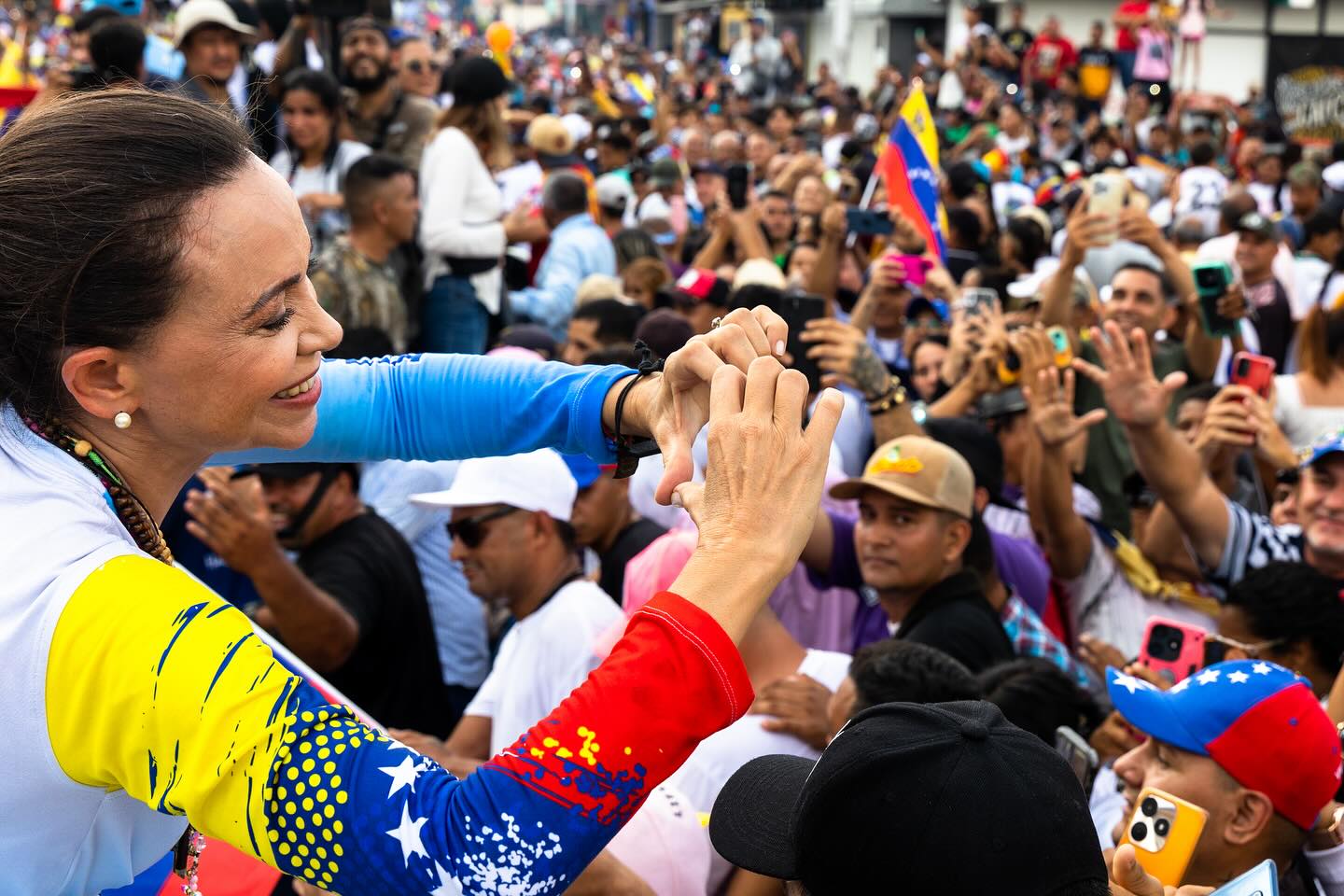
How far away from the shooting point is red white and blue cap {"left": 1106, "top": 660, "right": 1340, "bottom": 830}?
2.42 metres

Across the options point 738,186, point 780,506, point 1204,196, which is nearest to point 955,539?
point 780,506

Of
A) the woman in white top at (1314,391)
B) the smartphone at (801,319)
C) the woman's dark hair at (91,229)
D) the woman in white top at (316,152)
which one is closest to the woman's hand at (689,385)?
the woman's dark hair at (91,229)

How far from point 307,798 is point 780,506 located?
20.7 inches

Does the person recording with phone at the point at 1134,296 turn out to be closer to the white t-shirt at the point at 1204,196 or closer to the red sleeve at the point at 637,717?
the white t-shirt at the point at 1204,196

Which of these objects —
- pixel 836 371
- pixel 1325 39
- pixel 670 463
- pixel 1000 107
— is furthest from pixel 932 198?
pixel 1325 39

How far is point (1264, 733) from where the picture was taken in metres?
2.43

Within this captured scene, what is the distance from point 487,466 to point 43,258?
2322mm

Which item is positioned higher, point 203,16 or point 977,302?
point 203,16

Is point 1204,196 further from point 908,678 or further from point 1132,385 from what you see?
point 908,678

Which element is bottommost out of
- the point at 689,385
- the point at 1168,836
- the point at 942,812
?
the point at 1168,836

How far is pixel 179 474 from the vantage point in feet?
5.38

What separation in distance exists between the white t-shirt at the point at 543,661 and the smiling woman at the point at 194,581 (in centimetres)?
169

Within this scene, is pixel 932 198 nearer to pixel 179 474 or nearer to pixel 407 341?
pixel 407 341

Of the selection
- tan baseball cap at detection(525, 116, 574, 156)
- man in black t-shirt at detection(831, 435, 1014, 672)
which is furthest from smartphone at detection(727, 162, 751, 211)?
man in black t-shirt at detection(831, 435, 1014, 672)
